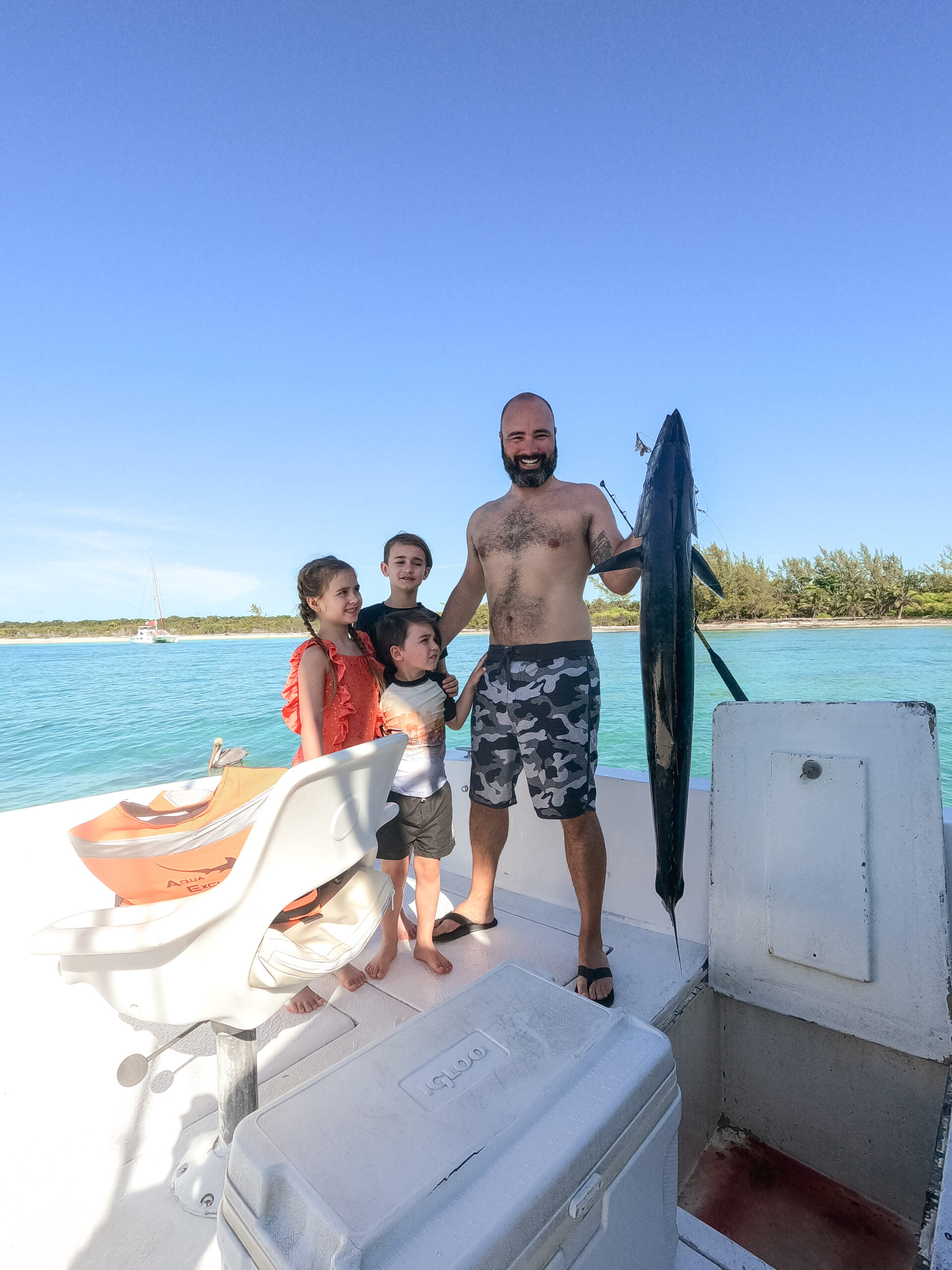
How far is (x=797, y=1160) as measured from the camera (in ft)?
5.49

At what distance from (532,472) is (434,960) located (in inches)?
59.7

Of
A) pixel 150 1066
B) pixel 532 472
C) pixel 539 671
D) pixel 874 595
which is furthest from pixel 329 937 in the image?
pixel 874 595

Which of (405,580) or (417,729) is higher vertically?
(405,580)

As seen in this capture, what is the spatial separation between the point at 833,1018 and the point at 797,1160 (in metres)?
0.48

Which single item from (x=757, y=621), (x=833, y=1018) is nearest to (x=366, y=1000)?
(x=833, y=1018)

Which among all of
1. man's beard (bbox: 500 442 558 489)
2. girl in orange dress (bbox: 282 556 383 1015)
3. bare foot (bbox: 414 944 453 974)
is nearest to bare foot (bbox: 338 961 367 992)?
girl in orange dress (bbox: 282 556 383 1015)

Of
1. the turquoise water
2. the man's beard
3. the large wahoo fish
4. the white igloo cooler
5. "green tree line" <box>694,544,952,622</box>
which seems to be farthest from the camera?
"green tree line" <box>694,544,952,622</box>

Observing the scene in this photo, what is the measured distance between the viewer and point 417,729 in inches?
73.2

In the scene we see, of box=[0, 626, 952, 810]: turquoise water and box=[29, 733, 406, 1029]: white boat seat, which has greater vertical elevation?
box=[29, 733, 406, 1029]: white boat seat

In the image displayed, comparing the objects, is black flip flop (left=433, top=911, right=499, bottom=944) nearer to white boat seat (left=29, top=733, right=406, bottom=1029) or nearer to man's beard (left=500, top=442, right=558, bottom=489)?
white boat seat (left=29, top=733, right=406, bottom=1029)

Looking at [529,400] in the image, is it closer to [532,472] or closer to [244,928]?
[532,472]

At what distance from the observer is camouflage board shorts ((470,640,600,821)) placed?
1.82m

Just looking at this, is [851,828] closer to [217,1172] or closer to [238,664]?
[217,1172]

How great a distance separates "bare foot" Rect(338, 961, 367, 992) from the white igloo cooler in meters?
0.81
